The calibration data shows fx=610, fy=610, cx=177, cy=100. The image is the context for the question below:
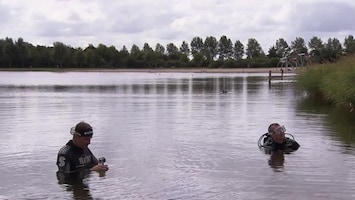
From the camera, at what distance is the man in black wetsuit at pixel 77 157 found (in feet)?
36.7

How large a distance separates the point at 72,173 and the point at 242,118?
1263 centimetres

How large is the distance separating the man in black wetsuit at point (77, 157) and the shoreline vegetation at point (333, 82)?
15386 mm

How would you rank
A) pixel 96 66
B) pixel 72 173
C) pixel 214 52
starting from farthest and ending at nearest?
1. pixel 214 52
2. pixel 96 66
3. pixel 72 173

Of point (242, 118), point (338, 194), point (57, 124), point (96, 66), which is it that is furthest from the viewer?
point (96, 66)

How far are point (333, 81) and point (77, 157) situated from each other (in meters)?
18.7

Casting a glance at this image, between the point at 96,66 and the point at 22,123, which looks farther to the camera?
the point at 96,66

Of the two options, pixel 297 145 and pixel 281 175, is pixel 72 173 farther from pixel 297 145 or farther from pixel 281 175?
pixel 297 145

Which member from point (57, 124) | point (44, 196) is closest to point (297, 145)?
point (44, 196)

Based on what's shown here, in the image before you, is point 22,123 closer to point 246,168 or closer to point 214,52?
point 246,168

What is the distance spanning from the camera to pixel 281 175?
12070 millimetres

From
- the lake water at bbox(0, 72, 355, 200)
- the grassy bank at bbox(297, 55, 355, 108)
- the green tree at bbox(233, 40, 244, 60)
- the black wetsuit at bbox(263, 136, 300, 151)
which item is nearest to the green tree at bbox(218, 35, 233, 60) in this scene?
the green tree at bbox(233, 40, 244, 60)

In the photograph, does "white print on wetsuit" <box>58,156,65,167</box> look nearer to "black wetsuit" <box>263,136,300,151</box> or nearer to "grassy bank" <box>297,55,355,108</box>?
"black wetsuit" <box>263,136,300,151</box>

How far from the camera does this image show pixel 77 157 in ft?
37.7

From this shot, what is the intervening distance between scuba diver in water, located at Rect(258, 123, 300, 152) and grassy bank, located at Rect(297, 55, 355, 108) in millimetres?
10296
